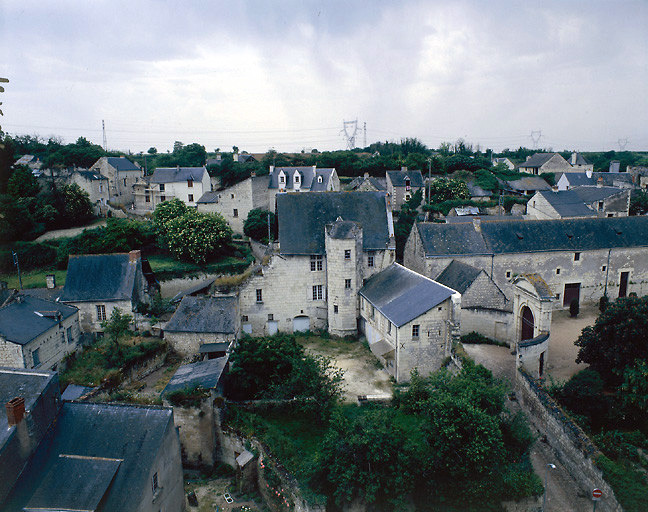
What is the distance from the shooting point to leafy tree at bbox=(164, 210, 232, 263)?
40031mm

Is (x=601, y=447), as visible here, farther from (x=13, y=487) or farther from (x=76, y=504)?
(x=13, y=487)

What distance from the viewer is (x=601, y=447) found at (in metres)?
17.3

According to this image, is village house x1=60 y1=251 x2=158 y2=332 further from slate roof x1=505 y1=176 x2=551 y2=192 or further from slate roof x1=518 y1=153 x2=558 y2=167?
slate roof x1=518 y1=153 x2=558 y2=167

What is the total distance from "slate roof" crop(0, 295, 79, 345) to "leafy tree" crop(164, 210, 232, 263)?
14.2 meters

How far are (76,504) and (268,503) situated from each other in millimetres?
6791

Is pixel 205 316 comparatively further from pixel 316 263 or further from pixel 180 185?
pixel 180 185

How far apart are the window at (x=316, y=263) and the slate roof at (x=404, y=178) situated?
31.2 metres

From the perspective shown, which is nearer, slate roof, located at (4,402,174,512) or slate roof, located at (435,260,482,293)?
slate roof, located at (4,402,174,512)

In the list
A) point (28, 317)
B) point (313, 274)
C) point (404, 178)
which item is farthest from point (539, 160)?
point (28, 317)

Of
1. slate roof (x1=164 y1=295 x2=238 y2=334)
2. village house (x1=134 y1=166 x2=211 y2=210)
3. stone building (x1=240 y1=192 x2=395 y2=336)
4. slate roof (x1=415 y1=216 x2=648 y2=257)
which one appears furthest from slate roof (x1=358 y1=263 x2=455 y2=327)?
village house (x1=134 y1=166 x2=211 y2=210)

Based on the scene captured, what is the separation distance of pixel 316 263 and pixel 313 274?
78cm

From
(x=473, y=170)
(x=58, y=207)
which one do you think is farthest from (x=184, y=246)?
(x=473, y=170)

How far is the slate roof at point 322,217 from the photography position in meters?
30.8

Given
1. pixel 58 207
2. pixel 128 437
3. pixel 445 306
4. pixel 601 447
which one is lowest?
pixel 601 447
